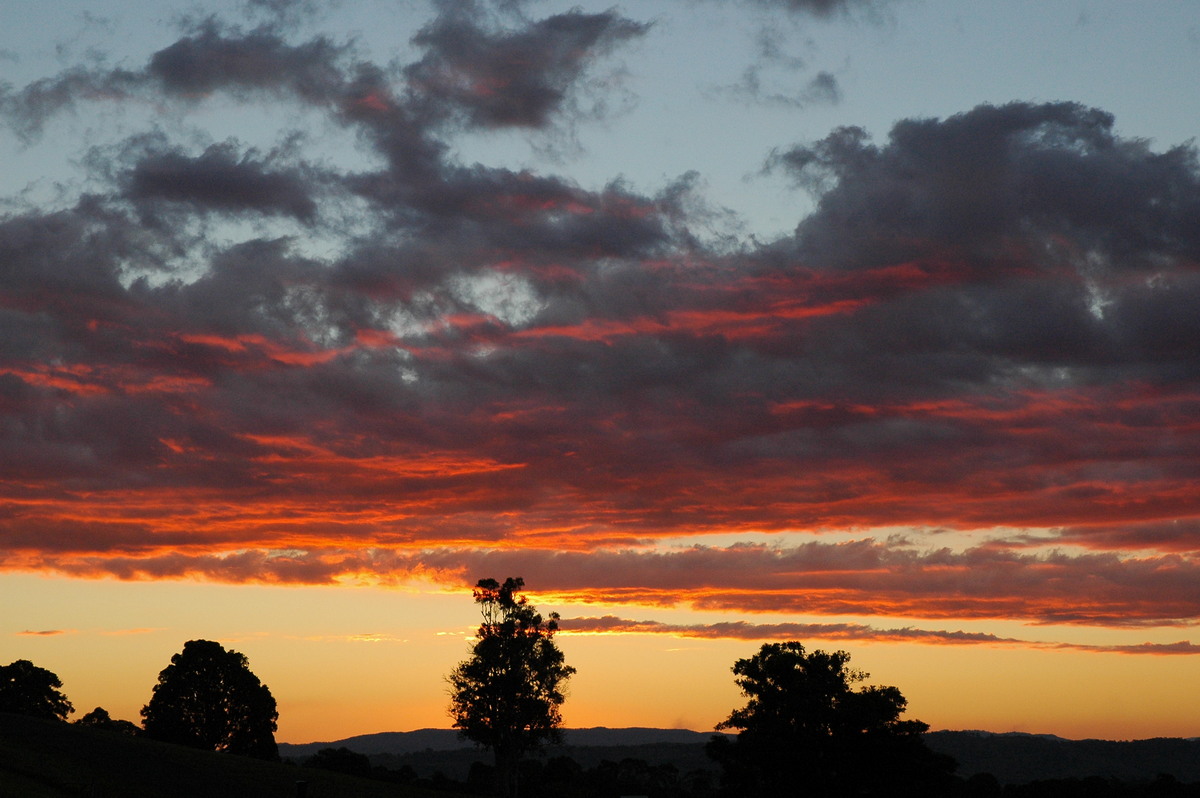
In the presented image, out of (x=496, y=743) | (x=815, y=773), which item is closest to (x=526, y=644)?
(x=496, y=743)

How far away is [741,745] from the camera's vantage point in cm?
10888

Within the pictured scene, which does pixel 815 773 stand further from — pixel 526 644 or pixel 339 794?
pixel 339 794

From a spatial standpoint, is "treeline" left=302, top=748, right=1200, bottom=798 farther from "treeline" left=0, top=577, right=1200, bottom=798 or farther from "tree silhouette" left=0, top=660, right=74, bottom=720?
"tree silhouette" left=0, top=660, right=74, bottom=720

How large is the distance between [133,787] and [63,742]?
1909cm

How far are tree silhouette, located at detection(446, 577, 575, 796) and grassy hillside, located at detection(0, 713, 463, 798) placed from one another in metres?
7.79

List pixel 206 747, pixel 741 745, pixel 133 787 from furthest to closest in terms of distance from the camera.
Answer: pixel 206 747 → pixel 741 745 → pixel 133 787

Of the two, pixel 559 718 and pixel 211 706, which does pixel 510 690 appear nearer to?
pixel 559 718

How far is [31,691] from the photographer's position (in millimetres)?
141250

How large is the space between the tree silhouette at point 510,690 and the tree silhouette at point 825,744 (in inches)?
676

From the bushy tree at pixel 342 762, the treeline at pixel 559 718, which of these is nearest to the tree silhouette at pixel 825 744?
the treeline at pixel 559 718

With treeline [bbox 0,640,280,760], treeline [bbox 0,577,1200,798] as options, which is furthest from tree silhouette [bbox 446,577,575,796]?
treeline [bbox 0,640,280,760]

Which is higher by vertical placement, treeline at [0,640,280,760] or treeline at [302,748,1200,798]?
treeline at [0,640,280,760]

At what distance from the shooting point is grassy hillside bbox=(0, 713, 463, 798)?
7394 centimetres

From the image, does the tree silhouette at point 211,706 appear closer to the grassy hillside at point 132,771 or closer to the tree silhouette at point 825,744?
the grassy hillside at point 132,771
